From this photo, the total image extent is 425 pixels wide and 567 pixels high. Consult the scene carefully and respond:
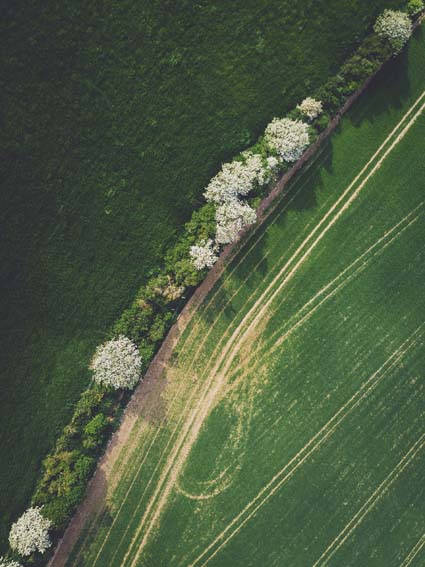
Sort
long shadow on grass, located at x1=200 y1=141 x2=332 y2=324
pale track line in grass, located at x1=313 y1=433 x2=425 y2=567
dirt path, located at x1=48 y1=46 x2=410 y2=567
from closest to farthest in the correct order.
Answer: dirt path, located at x1=48 y1=46 x2=410 y2=567 → long shadow on grass, located at x1=200 y1=141 x2=332 y2=324 → pale track line in grass, located at x1=313 y1=433 x2=425 y2=567

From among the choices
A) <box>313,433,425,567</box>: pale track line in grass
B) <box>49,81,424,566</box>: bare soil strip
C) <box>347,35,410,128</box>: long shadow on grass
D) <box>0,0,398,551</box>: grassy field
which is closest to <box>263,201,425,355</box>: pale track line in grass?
<box>49,81,424,566</box>: bare soil strip

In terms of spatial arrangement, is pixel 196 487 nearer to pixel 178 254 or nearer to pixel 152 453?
pixel 152 453

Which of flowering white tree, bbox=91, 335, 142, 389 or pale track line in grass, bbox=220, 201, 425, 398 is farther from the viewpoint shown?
pale track line in grass, bbox=220, 201, 425, 398

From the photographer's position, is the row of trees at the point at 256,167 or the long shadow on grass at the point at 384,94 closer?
the row of trees at the point at 256,167

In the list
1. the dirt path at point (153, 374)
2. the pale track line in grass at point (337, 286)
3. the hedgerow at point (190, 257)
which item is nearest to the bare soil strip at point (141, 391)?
the dirt path at point (153, 374)

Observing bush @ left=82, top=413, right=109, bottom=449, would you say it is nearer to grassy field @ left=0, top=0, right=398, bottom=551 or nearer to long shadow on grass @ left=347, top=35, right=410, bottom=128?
grassy field @ left=0, top=0, right=398, bottom=551

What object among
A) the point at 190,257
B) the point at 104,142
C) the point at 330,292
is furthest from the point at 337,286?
the point at 104,142

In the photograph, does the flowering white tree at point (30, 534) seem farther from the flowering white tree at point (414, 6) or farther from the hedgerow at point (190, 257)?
the flowering white tree at point (414, 6)

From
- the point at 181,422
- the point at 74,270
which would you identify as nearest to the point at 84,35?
the point at 74,270
